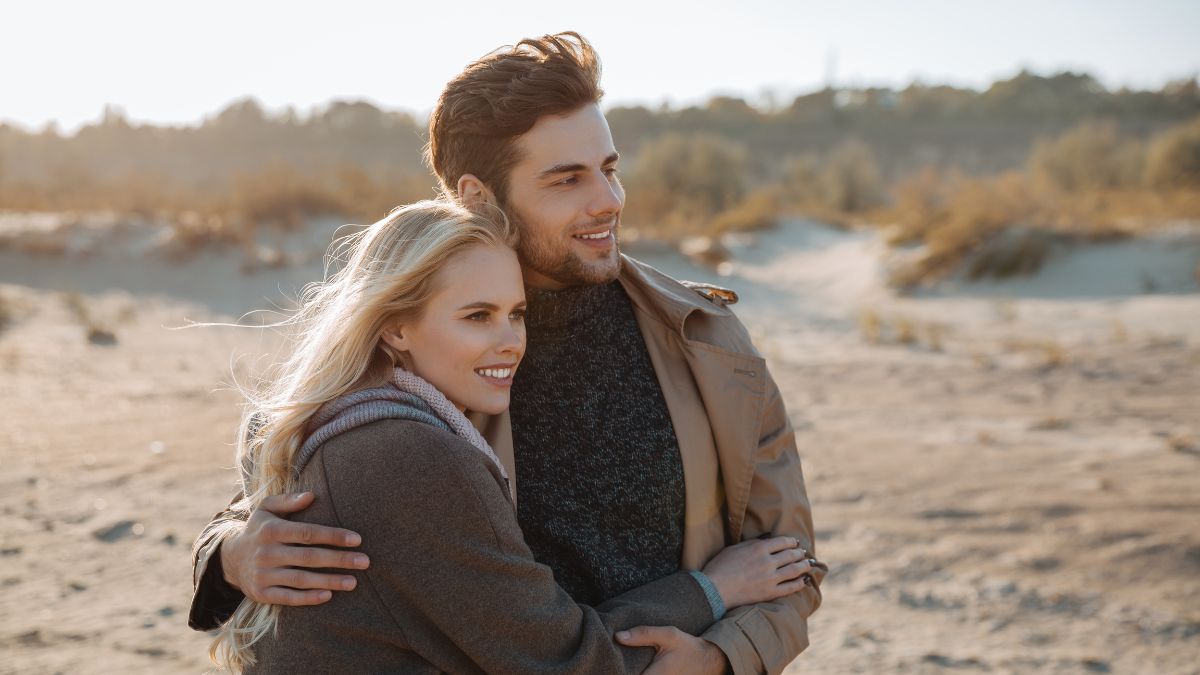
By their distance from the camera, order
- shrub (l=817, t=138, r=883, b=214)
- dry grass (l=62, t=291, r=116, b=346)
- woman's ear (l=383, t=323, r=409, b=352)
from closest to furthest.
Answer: woman's ear (l=383, t=323, r=409, b=352) → dry grass (l=62, t=291, r=116, b=346) → shrub (l=817, t=138, r=883, b=214)

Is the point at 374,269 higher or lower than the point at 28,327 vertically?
higher

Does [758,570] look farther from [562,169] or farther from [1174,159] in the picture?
[1174,159]

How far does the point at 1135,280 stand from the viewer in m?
12.1

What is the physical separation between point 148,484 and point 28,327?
6.67m

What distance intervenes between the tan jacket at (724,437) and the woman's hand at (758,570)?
1.3 inches

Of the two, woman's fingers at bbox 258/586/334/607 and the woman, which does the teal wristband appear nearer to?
the woman

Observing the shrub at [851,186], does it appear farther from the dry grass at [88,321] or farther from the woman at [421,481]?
the woman at [421,481]

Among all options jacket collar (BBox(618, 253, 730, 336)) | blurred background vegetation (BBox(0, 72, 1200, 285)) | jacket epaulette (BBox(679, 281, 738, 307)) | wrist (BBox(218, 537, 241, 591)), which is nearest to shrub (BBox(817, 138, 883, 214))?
blurred background vegetation (BBox(0, 72, 1200, 285))

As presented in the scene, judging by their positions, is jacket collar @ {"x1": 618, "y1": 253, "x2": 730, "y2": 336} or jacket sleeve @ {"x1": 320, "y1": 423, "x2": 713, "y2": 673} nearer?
jacket sleeve @ {"x1": 320, "y1": 423, "x2": 713, "y2": 673}

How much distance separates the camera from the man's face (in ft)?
→ 8.44

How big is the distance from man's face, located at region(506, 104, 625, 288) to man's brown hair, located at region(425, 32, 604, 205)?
33mm

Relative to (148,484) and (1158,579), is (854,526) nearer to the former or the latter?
(1158,579)

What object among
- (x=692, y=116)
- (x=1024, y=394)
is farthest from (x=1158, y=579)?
(x=692, y=116)

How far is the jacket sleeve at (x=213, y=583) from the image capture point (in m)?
2.25
